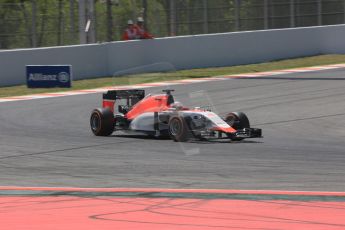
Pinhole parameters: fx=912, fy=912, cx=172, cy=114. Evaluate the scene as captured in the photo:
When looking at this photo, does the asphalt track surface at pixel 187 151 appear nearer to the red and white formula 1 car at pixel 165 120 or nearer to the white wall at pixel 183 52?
the red and white formula 1 car at pixel 165 120

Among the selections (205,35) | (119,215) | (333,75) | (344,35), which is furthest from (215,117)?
(344,35)

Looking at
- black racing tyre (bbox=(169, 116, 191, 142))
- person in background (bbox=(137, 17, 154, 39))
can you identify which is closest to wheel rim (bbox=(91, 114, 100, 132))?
black racing tyre (bbox=(169, 116, 191, 142))

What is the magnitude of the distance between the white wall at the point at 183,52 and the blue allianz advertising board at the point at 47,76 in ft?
2.47

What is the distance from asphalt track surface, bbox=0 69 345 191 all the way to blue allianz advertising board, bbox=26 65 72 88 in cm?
306

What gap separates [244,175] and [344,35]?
2141 cm

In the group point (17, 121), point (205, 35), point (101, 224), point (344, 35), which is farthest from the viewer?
point (344, 35)

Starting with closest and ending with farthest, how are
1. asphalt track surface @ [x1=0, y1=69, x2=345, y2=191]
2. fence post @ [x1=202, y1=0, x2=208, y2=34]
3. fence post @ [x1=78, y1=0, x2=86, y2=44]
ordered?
asphalt track surface @ [x1=0, y1=69, x2=345, y2=191]
fence post @ [x1=78, y1=0, x2=86, y2=44]
fence post @ [x1=202, y1=0, x2=208, y2=34]

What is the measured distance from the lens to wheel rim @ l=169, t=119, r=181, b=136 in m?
12.6

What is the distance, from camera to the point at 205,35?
88.9ft

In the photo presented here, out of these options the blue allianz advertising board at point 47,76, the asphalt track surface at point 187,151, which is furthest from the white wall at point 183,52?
the asphalt track surface at point 187,151

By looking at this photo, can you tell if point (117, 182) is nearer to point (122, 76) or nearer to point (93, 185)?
point (93, 185)

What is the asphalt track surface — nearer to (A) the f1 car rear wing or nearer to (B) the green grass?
(A) the f1 car rear wing

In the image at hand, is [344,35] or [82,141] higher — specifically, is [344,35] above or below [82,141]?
above

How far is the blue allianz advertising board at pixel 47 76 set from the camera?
22359 millimetres
